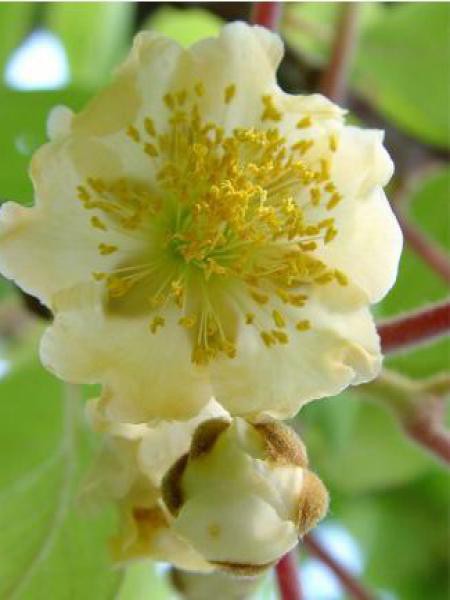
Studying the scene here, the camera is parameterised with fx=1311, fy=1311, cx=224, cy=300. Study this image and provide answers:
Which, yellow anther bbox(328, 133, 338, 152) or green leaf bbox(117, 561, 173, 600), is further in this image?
green leaf bbox(117, 561, 173, 600)

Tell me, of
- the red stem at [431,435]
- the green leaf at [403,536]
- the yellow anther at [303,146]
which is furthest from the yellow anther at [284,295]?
the green leaf at [403,536]

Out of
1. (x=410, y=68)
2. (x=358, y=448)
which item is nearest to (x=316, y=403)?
(x=358, y=448)

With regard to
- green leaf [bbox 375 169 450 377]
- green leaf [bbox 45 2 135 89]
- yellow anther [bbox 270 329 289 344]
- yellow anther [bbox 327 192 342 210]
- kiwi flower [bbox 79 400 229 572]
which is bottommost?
green leaf [bbox 375 169 450 377]

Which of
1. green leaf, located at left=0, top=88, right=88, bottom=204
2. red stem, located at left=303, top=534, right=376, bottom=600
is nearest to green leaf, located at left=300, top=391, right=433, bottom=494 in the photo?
red stem, located at left=303, top=534, right=376, bottom=600

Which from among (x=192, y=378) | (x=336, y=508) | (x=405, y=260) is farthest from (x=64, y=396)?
(x=336, y=508)

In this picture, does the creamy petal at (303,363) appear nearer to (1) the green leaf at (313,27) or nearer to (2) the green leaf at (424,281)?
(2) the green leaf at (424,281)

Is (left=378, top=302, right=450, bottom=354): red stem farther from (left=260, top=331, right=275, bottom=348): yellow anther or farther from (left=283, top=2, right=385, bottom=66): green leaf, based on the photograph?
(left=283, top=2, right=385, bottom=66): green leaf

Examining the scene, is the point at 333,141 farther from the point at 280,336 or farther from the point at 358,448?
the point at 358,448

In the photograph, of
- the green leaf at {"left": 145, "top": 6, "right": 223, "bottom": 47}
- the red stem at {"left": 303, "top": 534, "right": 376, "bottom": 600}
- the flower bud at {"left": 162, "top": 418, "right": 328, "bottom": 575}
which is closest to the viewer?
the flower bud at {"left": 162, "top": 418, "right": 328, "bottom": 575}
